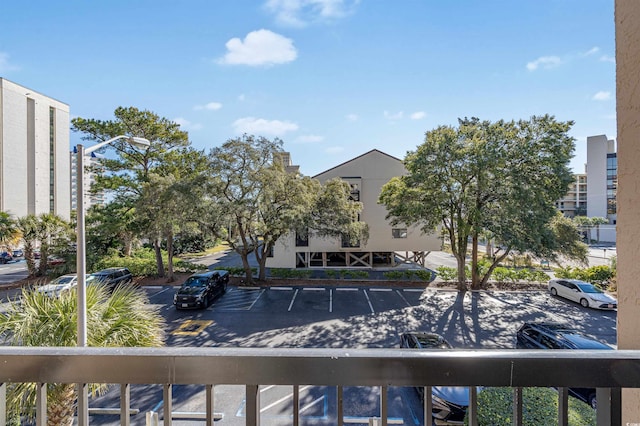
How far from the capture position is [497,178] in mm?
13102

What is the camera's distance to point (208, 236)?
1521 centimetres

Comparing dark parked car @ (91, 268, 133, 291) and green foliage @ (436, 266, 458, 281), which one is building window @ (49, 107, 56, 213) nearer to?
dark parked car @ (91, 268, 133, 291)

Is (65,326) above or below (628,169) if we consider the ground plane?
below

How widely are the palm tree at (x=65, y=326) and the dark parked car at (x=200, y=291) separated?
25.4 feet

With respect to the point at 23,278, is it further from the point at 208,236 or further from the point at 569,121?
the point at 569,121

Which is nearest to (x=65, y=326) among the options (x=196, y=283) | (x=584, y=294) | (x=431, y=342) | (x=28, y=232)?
(x=431, y=342)

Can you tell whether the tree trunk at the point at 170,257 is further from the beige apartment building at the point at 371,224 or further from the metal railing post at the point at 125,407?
the metal railing post at the point at 125,407

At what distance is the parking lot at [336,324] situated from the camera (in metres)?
6.18

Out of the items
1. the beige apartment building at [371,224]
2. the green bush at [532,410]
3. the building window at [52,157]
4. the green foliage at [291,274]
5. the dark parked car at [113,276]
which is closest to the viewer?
the green bush at [532,410]

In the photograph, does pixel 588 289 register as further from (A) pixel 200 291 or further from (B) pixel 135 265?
(B) pixel 135 265

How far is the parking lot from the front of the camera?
6.18 meters

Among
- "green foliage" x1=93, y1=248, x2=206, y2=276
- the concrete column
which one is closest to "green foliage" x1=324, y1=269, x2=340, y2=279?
"green foliage" x1=93, y1=248, x2=206, y2=276

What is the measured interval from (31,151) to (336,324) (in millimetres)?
45205

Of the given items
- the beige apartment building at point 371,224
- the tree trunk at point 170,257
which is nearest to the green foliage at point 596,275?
the beige apartment building at point 371,224
